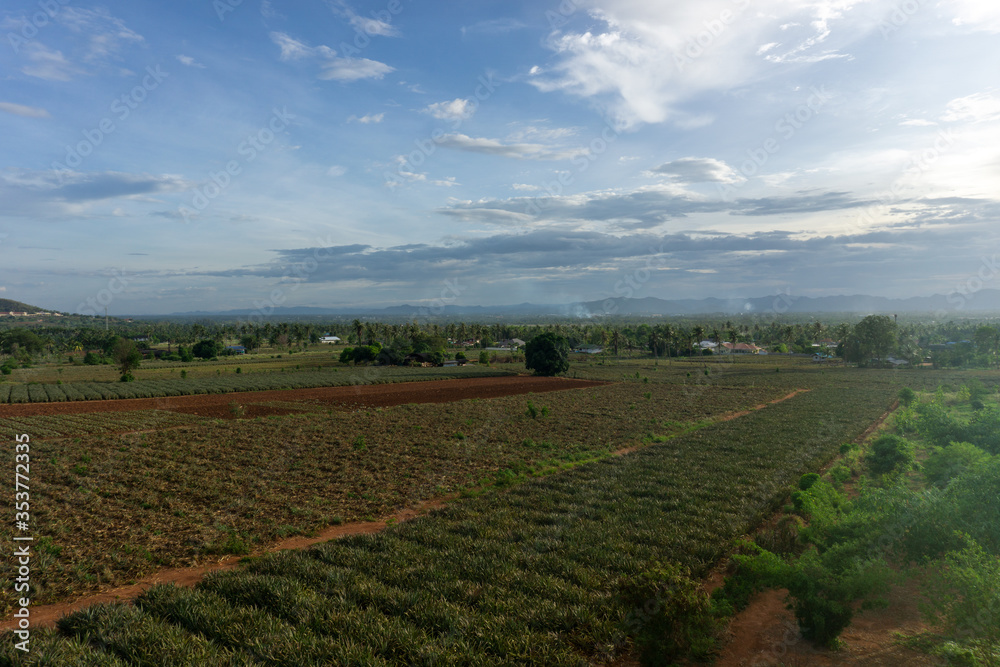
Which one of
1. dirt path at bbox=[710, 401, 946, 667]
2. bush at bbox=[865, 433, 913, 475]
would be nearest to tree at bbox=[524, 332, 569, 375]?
bush at bbox=[865, 433, 913, 475]

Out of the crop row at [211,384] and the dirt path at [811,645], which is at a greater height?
the dirt path at [811,645]

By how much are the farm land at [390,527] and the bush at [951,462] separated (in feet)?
12.0

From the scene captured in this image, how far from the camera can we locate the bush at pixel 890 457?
1614cm

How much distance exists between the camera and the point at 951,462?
45.9ft

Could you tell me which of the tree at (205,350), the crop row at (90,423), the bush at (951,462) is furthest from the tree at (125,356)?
the bush at (951,462)

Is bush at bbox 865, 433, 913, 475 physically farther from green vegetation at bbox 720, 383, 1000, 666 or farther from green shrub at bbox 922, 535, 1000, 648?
green shrub at bbox 922, 535, 1000, 648

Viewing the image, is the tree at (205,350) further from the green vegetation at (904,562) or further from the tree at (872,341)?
the tree at (872,341)

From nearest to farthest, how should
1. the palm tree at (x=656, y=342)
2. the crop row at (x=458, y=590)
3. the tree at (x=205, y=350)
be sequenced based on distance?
the crop row at (x=458, y=590) < the tree at (x=205, y=350) < the palm tree at (x=656, y=342)

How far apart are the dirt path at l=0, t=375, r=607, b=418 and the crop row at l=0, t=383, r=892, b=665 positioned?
85.7 feet

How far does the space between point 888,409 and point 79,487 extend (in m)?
46.3

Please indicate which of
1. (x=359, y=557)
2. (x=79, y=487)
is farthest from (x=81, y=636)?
(x=79, y=487)

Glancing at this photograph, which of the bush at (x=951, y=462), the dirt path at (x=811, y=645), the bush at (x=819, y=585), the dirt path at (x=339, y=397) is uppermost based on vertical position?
the bush at (x=951, y=462)

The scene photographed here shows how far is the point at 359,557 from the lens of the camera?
9789mm

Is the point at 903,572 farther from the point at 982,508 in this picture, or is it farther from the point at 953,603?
the point at 982,508
